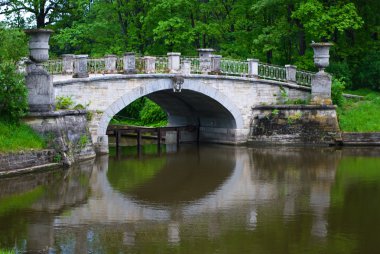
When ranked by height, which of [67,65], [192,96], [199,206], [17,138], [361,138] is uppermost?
[67,65]

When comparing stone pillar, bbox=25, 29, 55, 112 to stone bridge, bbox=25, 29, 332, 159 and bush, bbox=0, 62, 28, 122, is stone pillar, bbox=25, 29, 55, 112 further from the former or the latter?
bush, bbox=0, 62, 28, 122

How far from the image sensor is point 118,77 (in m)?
24.4

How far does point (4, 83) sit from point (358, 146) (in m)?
13.3

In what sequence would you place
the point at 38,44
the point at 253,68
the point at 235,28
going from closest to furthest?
the point at 38,44 < the point at 253,68 < the point at 235,28

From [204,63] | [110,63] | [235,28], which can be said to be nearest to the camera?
[110,63]

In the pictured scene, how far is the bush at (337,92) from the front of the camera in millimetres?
28359

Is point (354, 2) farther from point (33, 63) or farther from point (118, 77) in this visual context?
point (33, 63)

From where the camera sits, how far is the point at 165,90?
26406mm

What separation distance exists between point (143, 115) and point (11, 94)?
51.2 feet

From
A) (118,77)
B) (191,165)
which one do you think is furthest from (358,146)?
Answer: (118,77)

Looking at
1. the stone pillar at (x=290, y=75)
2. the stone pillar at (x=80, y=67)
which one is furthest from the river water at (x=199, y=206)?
the stone pillar at (x=290, y=75)

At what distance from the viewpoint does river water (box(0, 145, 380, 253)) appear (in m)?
13.0

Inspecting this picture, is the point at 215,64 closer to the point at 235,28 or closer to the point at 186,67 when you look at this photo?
the point at 186,67

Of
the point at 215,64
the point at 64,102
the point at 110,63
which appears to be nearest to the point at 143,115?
the point at 215,64
